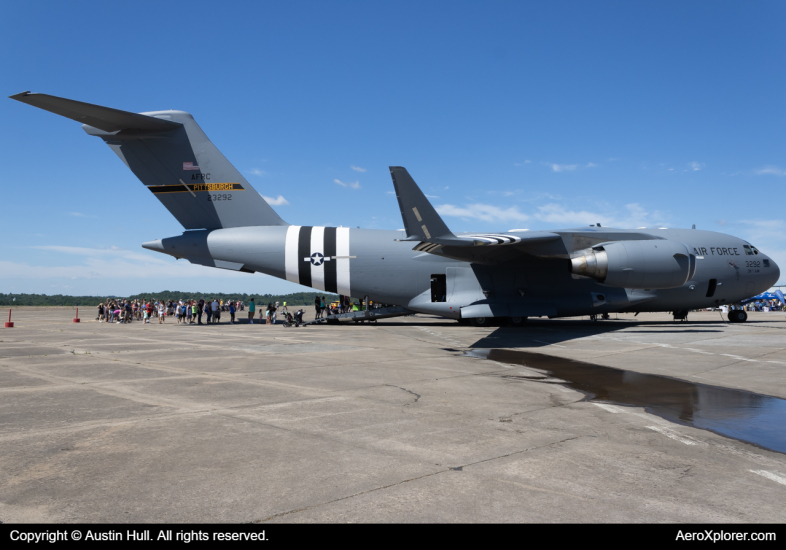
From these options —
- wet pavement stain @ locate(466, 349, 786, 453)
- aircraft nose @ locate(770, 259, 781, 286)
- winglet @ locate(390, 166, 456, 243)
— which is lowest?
wet pavement stain @ locate(466, 349, 786, 453)

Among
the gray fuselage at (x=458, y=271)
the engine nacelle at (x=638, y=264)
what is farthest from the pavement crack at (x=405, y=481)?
the gray fuselage at (x=458, y=271)

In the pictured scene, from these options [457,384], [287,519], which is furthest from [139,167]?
[287,519]

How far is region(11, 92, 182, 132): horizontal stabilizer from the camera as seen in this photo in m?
14.6

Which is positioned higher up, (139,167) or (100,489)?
(139,167)

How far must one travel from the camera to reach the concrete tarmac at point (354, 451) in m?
2.85

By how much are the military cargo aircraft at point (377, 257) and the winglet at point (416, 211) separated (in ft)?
10.2

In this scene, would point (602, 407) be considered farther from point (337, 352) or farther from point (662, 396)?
point (337, 352)

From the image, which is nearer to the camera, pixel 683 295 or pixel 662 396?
pixel 662 396

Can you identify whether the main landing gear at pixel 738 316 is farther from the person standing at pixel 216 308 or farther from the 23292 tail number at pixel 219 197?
the person standing at pixel 216 308

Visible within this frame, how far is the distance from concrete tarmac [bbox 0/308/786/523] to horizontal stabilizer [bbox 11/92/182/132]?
10057mm

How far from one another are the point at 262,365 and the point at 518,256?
40.2ft

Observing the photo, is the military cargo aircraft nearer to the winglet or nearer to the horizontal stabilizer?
the horizontal stabilizer

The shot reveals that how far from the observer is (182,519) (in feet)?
8.87

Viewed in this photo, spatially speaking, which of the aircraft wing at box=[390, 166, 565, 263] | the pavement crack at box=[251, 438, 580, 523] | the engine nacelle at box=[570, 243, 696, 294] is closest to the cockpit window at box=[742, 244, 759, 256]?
the engine nacelle at box=[570, 243, 696, 294]
